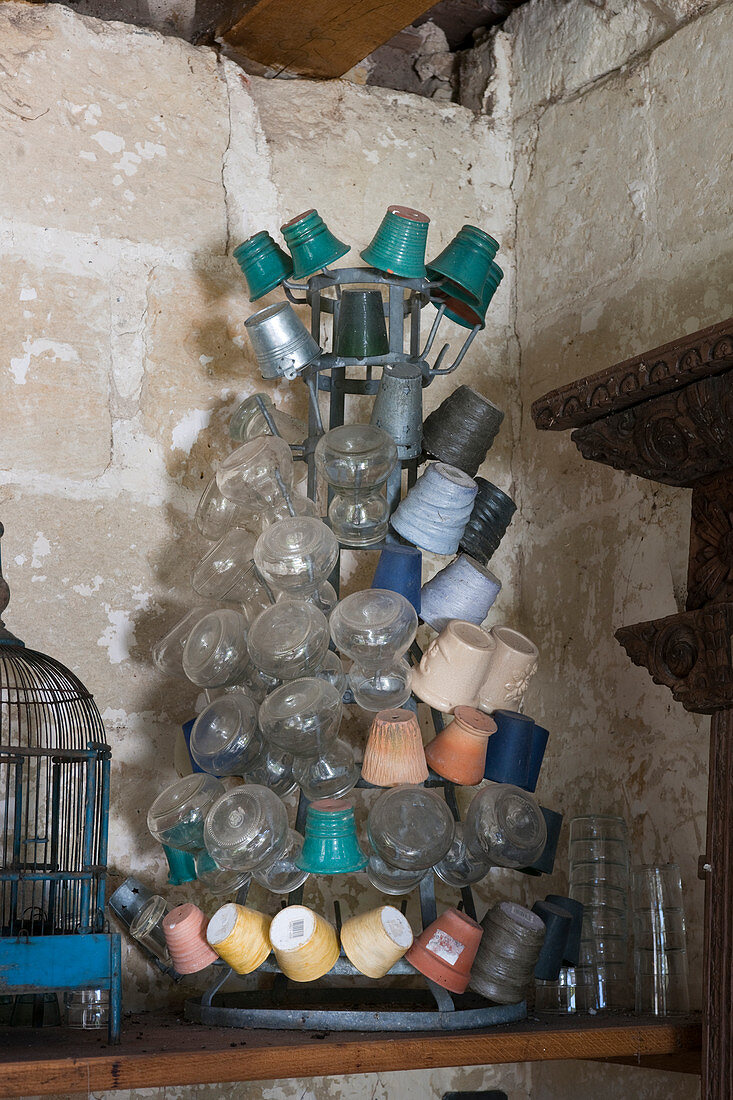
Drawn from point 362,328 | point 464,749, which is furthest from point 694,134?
point 464,749

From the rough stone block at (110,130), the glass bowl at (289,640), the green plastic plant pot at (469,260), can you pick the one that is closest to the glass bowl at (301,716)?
the glass bowl at (289,640)

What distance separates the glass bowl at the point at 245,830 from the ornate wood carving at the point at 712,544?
0.61 m

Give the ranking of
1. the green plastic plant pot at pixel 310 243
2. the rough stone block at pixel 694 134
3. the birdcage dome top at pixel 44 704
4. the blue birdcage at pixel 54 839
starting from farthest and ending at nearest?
the rough stone block at pixel 694 134 → the green plastic plant pot at pixel 310 243 → the birdcage dome top at pixel 44 704 → the blue birdcage at pixel 54 839

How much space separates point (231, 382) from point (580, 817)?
0.98 meters

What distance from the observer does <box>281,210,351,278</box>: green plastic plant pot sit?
1707mm

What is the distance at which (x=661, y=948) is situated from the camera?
1.66m

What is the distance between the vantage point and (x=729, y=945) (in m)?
1.36

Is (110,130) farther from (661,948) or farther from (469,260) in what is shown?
(661,948)

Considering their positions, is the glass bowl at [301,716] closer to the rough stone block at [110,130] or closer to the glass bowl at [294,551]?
Result: the glass bowl at [294,551]

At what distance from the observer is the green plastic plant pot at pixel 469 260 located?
1.74 m

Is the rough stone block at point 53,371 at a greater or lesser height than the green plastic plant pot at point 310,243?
lesser

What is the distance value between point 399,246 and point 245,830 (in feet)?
2.97

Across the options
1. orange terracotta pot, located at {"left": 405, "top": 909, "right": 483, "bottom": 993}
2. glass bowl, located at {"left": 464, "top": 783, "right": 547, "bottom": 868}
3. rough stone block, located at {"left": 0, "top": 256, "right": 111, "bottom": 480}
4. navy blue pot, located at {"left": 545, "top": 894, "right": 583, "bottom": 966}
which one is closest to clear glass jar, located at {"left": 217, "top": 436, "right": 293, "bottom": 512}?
rough stone block, located at {"left": 0, "top": 256, "right": 111, "bottom": 480}

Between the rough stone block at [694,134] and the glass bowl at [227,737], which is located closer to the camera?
the glass bowl at [227,737]
